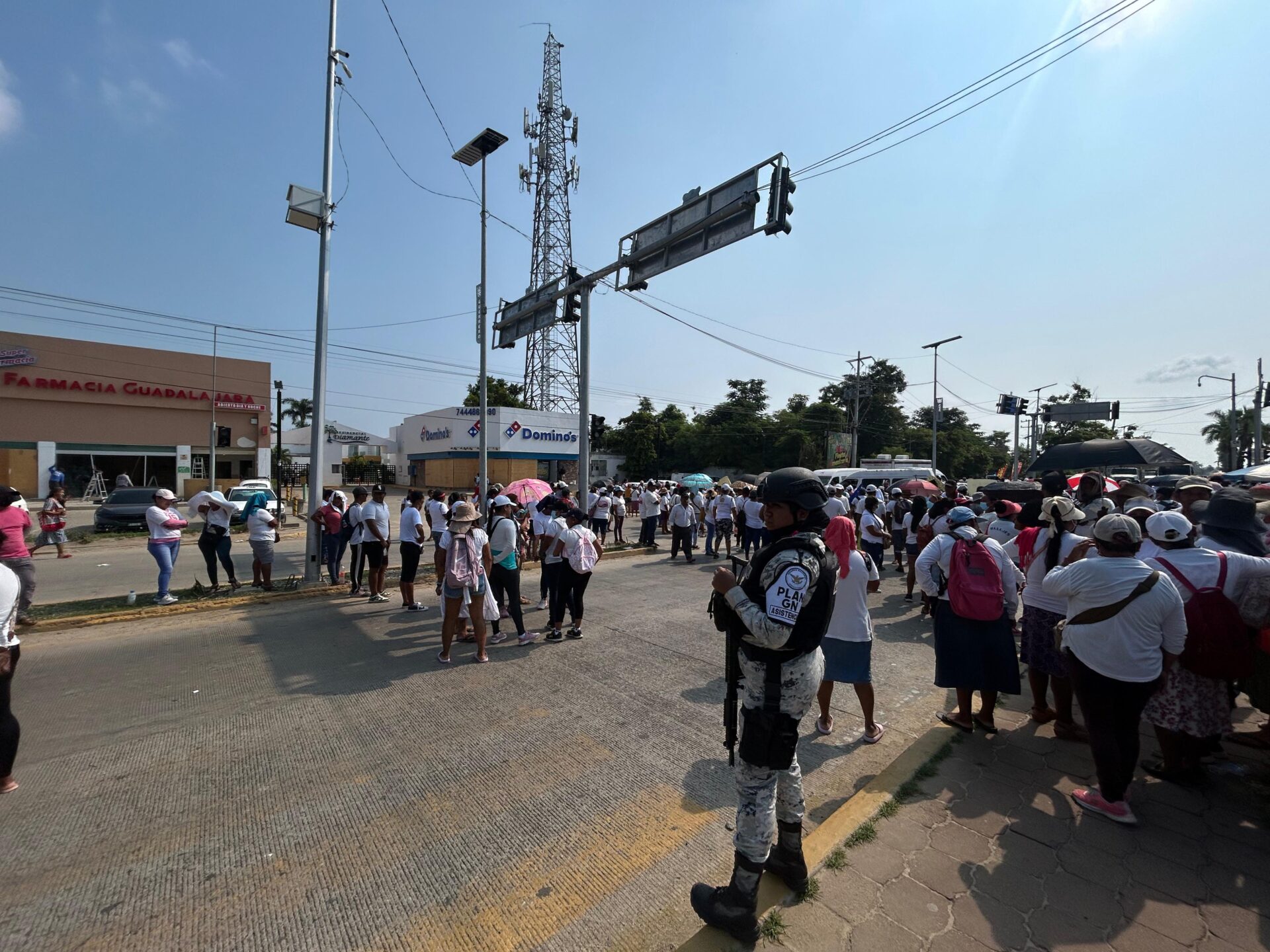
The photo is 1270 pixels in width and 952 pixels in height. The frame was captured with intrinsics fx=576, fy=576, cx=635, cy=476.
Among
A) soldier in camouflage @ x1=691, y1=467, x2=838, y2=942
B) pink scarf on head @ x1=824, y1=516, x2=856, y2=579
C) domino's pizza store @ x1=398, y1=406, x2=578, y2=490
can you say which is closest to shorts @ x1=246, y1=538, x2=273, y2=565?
pink scarf on head @ x1=824, y1=516, x2=856, y2=579

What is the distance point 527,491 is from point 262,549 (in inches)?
163

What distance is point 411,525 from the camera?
831 cm

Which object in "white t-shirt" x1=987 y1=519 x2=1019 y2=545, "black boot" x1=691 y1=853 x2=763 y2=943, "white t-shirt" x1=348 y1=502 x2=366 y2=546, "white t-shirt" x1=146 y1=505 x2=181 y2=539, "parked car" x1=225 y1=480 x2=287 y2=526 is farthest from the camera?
"parked car" x1=225 y1=480 x2=287 y2=526

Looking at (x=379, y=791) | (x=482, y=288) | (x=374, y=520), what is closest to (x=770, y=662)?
(x=379, y=791)

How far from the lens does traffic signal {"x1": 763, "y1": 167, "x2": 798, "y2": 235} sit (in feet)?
25.4

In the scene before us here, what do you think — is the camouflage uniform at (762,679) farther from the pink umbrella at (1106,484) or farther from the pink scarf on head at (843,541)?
the pink umbrella at (1106,484)

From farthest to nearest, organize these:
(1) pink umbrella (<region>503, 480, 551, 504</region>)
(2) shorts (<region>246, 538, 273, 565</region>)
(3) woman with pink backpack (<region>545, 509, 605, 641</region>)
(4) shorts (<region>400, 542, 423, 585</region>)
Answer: (1) pink umbrella (<region>503, 480, 551, 504</region>), (2) shorts (<region>246, 538, 273, 565</region>), (4) shorts (<region>400, 542, 423, 585</region>), (3) woman with pink backpack (<region>545, 509, 605, 641</region>)

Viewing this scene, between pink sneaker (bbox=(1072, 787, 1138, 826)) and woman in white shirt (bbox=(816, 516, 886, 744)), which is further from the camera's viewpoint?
woman in white shirt (bbox=(816, 516, 886, 744))

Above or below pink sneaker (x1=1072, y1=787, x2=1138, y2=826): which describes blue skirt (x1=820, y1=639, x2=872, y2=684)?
above

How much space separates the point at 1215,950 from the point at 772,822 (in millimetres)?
1745

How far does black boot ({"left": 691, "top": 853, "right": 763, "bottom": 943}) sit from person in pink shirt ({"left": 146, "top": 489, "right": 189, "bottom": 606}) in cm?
859

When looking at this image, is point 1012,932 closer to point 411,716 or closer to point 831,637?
point 831,637

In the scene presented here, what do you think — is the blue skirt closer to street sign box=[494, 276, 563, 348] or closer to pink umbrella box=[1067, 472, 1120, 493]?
pink umbrella box=[1067, 472, 1120, 493]

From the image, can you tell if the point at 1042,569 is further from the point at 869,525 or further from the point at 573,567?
the point at 869,525
